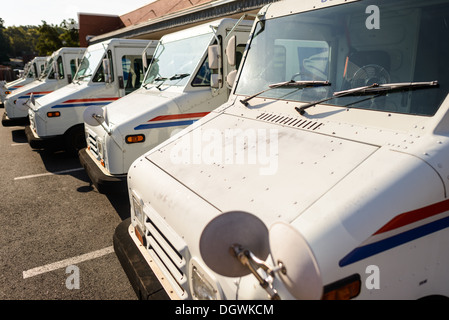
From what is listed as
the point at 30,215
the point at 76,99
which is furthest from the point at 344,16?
the point at 76,99

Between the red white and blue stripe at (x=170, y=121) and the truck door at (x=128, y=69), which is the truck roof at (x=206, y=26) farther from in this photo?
the truck door at (x=128, y=69)

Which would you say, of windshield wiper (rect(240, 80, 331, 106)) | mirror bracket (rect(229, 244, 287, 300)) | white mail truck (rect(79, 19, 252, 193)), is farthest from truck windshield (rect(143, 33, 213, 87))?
mirror bracket (rect(229, 244, 287, 300))

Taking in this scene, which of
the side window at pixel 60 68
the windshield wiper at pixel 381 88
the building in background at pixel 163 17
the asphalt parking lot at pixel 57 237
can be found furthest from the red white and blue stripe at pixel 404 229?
the side window at pixel 60 68

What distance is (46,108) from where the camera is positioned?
7.07 meters

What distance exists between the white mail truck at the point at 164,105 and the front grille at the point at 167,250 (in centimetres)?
205

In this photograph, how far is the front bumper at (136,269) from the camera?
212 cm

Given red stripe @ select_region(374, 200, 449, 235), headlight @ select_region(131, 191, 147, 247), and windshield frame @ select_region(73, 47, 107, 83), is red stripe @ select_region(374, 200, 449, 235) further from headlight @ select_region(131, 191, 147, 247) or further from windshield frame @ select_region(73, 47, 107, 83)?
windshield frame @ select_region(73, 47, 107, 83)

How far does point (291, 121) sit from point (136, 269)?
1.51 meters

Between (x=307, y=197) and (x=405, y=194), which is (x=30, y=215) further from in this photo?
(x=405, y=194)

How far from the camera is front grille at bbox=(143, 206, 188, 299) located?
194 cm

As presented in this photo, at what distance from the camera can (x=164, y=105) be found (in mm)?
4504

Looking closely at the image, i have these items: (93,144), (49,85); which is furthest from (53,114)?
(49,85)

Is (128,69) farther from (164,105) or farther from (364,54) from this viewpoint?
(364,54)

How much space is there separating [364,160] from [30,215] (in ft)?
15.9
